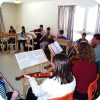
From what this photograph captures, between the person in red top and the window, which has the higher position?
the window

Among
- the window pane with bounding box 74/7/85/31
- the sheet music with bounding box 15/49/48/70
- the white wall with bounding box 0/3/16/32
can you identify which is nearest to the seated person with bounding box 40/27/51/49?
the window pane with bounding box 74/7/85/31

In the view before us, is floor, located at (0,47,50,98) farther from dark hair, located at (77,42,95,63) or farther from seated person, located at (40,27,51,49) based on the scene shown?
dark hair, located at (77,42,95,63)

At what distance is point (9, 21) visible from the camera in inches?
294

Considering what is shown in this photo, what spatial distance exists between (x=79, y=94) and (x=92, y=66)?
384mm

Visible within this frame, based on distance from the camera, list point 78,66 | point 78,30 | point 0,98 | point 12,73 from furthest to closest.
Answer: point 78,30, point 12,73, point 78,66, point 0,98

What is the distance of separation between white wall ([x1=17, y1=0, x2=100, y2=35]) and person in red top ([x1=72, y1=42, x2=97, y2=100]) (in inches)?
140

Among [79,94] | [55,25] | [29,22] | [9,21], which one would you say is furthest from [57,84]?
[9,21]

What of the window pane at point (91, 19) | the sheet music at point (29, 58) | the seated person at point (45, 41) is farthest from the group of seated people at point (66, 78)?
the window pane at point (91, 19)

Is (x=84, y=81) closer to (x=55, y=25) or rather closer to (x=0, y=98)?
(x=0, y=98)

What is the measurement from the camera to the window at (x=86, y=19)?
470 cm

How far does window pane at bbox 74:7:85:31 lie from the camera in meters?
4.94

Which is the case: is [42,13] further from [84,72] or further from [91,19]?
[84,72]

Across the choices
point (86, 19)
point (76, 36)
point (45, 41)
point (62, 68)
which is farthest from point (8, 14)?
point (62, 68)

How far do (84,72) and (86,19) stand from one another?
3.88 meters
